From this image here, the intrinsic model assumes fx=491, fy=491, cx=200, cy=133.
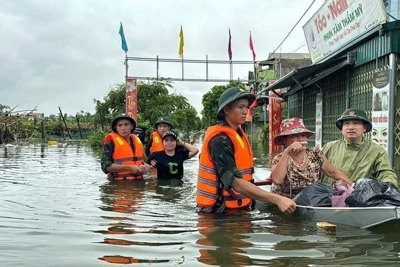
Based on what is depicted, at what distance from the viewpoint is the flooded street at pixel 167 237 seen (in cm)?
347

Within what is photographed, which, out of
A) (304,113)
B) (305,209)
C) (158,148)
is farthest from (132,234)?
(304,113)

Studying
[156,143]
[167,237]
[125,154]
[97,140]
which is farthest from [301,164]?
[97,140]

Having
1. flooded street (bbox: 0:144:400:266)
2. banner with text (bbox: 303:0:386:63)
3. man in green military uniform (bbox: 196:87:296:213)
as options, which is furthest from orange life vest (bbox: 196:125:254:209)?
banner with text (bbox: 303:0:386:63)

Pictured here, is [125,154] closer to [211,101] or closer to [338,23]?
[338,23]

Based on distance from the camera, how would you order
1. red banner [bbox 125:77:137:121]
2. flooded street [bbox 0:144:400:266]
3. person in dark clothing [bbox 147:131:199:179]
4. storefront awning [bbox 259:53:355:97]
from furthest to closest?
red banner [bbox 125:77:137:121], storefront awning [bbox 259:53:355:97], person in dark clothing [bbox 147:131:199:179], flooded street [bbox 0:144:400:266]

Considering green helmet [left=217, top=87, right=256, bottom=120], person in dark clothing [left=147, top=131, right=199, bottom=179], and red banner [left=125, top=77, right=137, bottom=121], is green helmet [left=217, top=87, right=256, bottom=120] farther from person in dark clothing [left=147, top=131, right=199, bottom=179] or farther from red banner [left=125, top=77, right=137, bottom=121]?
red banner [left=125, top=77, right=137, bottom=121]

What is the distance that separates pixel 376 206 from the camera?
4.14 m

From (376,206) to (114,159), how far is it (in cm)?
440

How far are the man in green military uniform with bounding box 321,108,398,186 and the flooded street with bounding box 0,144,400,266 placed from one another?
36.7 inches

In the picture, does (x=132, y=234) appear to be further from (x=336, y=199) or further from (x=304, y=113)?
(x=304, y=113)

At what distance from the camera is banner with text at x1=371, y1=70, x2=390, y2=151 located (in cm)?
868

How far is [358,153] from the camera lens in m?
5.20

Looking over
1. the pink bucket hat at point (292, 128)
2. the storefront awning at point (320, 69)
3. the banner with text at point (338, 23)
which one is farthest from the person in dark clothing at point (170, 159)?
the storefront awning at point (320, 69)

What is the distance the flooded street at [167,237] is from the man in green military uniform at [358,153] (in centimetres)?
93
